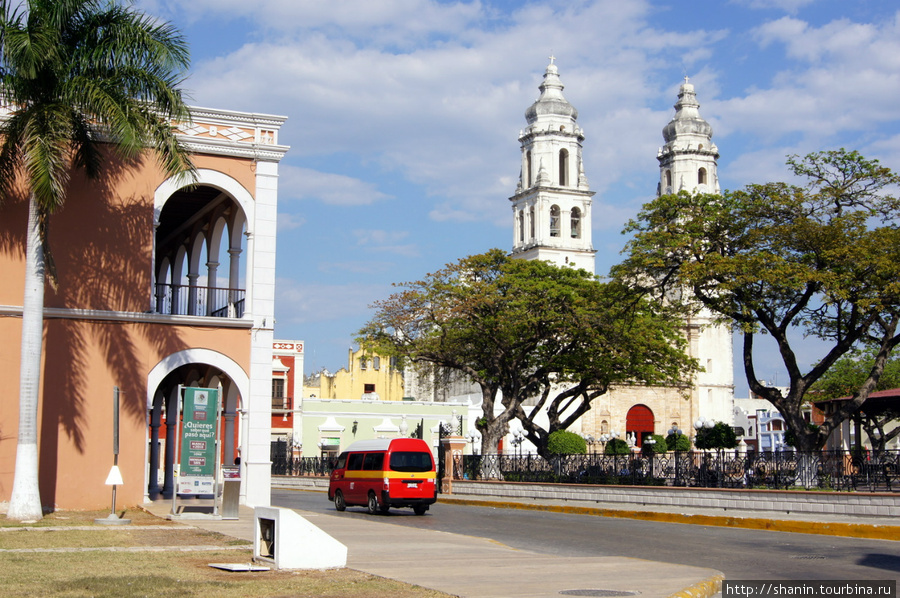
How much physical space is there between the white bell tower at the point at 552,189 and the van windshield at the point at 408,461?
156 feet

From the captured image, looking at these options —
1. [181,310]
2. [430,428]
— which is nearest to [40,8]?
[181,310]

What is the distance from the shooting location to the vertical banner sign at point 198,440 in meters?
18.5

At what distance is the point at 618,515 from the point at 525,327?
1502 centimetres

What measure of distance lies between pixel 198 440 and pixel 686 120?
222 ft

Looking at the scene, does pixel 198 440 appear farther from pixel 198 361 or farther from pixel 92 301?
pixel 92 301

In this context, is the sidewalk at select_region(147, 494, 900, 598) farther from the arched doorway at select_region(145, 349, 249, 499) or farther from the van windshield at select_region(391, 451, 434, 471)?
the van windshield at select_region(391, 451, 434, 471)

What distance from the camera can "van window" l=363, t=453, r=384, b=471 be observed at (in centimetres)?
2478

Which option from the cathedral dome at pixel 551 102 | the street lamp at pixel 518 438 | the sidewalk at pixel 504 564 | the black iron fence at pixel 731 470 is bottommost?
the sidewalk at pixel 504 564

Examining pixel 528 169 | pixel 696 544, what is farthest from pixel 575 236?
pixel 696 544

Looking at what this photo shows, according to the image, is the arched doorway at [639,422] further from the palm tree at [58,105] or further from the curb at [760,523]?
the palm tree at [58,105]

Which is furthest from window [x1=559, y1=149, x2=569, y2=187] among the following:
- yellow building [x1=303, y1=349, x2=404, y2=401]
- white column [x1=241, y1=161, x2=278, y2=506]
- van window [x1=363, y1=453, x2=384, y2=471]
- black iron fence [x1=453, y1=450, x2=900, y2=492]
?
white column [x1=241, y1=161, x2=278, y2=506]

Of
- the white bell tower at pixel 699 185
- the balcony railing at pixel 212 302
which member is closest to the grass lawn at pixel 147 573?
the balcony railing at pixel 212 302

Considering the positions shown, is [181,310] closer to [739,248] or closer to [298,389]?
[739,248]

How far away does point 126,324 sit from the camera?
70.5 feet
